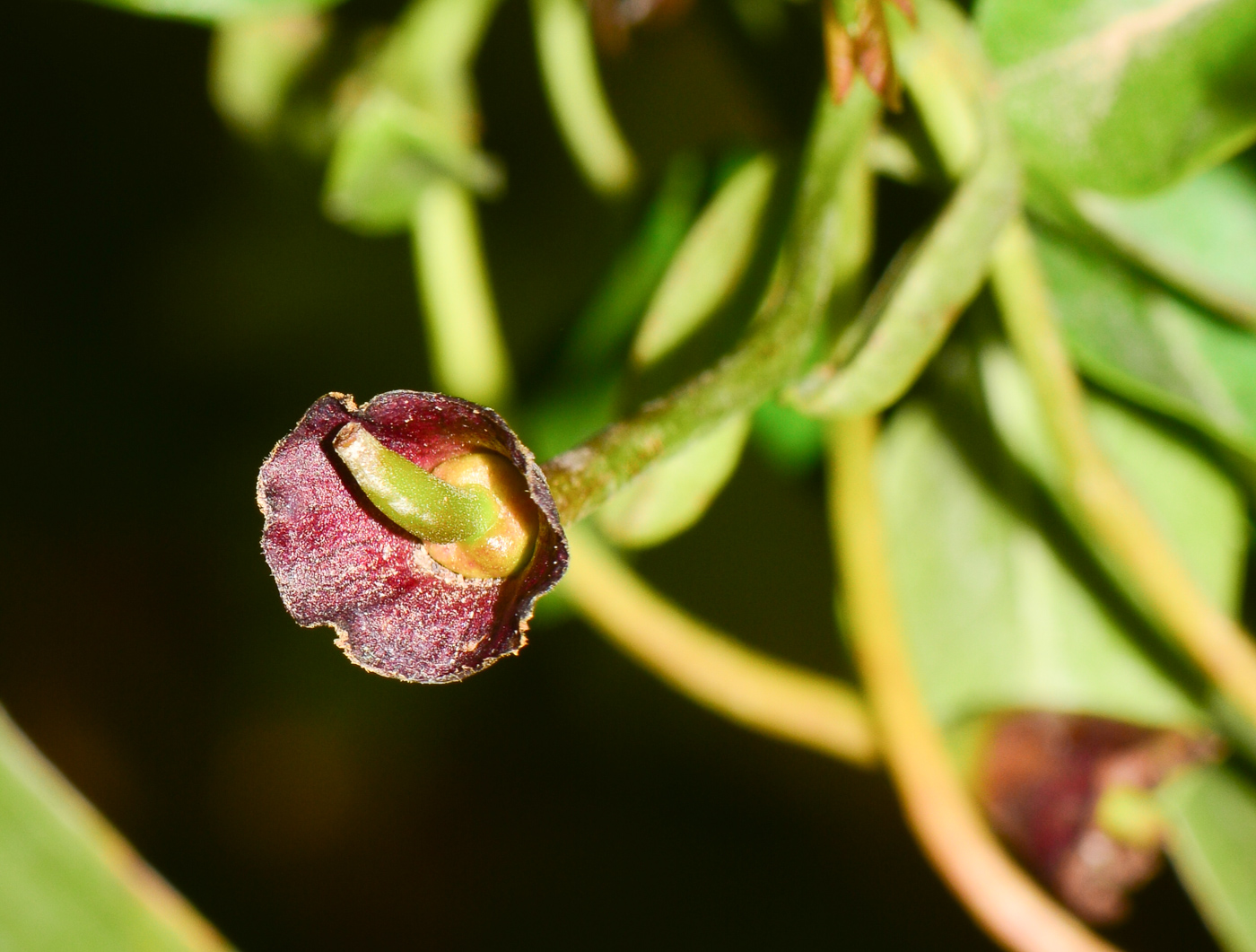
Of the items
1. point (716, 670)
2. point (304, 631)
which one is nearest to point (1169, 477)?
point (716, 670)

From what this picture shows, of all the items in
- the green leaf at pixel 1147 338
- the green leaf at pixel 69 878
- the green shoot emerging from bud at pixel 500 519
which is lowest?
the green leaf at pixel 1147 338

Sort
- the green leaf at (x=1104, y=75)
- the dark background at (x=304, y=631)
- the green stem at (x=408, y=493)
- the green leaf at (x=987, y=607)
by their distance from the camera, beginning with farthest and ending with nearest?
the dark background at (x=304, y=631), the green leaf at (x=987, y=607), the green leaf at (x=1104, y=75), the green stem at (x=408, y=493)

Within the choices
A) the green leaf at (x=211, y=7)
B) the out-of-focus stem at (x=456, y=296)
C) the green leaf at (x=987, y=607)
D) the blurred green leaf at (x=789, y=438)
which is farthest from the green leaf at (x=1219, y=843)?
the green leaf at (x=211, y=7)

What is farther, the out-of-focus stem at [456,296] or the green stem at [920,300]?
the out-of-focus stem at [456,296]

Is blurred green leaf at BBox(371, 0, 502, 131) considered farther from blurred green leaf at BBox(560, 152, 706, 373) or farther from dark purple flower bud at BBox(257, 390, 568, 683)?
dark purple flower bud at BBox(257, 390, 568, 683)

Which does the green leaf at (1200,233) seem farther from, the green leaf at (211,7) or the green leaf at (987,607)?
the green leaf at (211,7)

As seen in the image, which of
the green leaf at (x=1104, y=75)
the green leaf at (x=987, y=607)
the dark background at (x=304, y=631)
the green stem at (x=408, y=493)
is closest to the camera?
the green stem at (x=408, y=493)

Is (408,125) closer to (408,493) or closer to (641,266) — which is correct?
(641,266)
